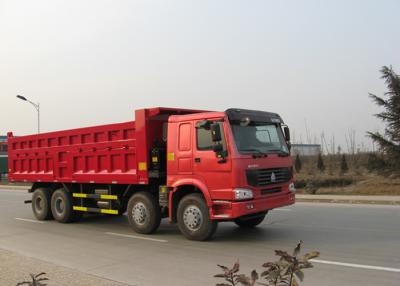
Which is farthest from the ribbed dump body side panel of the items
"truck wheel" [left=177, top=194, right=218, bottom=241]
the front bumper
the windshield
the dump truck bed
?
the windshield

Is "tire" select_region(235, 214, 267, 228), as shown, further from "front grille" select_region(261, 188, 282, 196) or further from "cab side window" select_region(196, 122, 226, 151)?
"cab side window" select_region(196, 122, 226, 151)

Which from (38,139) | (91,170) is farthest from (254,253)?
(38,139)

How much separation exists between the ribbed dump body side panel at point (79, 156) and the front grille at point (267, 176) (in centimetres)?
294

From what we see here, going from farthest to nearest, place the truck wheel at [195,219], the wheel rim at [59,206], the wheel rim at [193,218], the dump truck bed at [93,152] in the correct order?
1. the wheel rim at [59,206]
2. the dump truck bed at [93,152]
3. the wheel rim at [193,218]
4. the truck wheel at [195,219]

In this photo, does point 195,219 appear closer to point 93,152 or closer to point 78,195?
point 93,152

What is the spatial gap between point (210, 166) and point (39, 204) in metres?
7.42

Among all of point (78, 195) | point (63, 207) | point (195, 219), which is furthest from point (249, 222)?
point (63, 207)

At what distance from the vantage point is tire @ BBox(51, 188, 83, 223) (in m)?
13.0

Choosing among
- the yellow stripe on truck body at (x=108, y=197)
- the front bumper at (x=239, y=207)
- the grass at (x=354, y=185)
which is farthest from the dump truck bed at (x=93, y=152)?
the grass at (x=354, y=185)

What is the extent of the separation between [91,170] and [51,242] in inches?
101

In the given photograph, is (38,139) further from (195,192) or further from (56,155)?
(195,192)

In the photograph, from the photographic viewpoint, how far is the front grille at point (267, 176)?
349 inches

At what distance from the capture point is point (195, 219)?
935cm

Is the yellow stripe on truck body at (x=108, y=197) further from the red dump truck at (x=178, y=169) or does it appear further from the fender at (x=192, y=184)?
the fender at (x=192, y=184)
